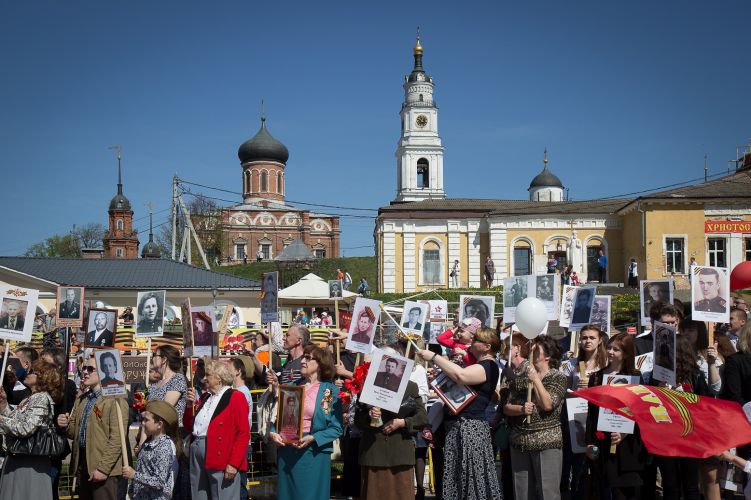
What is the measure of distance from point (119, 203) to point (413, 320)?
9084cm

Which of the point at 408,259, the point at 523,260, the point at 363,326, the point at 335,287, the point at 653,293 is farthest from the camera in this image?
the point at 408,259

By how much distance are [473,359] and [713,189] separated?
38.0 m

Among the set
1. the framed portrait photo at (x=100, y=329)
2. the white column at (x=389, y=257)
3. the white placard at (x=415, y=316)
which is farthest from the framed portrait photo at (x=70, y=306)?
the white column at (x=389, y=257)

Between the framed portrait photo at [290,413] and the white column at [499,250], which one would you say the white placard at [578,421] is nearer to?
the framed portrait photo at [290,413]

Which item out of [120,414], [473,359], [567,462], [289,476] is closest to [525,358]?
[473,359]

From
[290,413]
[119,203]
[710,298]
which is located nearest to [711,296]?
[710,298]

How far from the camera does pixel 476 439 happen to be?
280 inches

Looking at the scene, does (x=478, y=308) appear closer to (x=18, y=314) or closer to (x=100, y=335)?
(x=100, y=335)

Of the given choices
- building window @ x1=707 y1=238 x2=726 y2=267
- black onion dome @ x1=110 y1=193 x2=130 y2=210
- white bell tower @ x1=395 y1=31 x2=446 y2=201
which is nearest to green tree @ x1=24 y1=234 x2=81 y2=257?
black onion dome @ x1=110 y1=193 x2=130 y2=210

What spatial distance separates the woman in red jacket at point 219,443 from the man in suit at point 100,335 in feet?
Answer: 15.5

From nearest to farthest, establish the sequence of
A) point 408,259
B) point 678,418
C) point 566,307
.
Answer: point 678,418 → point 566,307 → point 408,259

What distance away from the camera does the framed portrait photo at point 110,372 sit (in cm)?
777

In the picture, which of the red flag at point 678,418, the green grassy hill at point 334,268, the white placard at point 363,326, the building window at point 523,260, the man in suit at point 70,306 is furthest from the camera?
the green grassy hill at point 334,268

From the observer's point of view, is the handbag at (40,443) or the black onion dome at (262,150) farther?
the black onion dome at (262,150)
